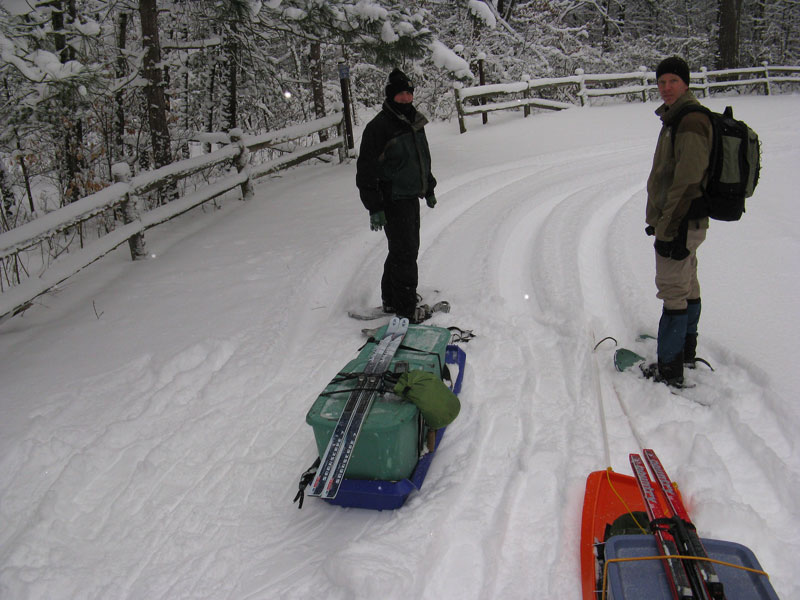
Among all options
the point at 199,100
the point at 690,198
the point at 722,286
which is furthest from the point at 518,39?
the point at 690,198

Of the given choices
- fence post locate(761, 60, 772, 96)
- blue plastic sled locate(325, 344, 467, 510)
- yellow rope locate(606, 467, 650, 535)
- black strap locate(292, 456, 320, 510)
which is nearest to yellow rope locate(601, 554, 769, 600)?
yellow rope locate(606, 467, 650, 535)

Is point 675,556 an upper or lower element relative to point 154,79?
lower

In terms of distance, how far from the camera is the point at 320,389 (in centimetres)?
A: 399

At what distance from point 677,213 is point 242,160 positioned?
7.14 meters

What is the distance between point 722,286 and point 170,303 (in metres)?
5.33

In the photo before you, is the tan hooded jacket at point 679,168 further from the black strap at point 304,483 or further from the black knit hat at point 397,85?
the black strap at point 304,483

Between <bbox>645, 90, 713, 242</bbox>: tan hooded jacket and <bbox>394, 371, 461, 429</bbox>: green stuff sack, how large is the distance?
172cm

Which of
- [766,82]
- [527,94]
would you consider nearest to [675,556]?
[527,94]

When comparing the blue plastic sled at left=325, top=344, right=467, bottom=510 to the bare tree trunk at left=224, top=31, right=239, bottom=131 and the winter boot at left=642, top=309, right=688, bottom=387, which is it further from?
the bare tree trunk at left=224, top=31, right=239, bottom=131

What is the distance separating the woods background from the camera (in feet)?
22.6

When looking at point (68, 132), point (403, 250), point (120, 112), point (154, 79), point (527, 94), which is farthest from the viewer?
point (527, 94)

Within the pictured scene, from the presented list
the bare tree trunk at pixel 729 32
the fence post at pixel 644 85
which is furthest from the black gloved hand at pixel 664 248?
the bare tree trunk at pixel 729 32

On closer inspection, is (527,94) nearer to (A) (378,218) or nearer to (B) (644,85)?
(B) (644,85)

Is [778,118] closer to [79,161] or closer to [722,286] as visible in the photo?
[722,286]
